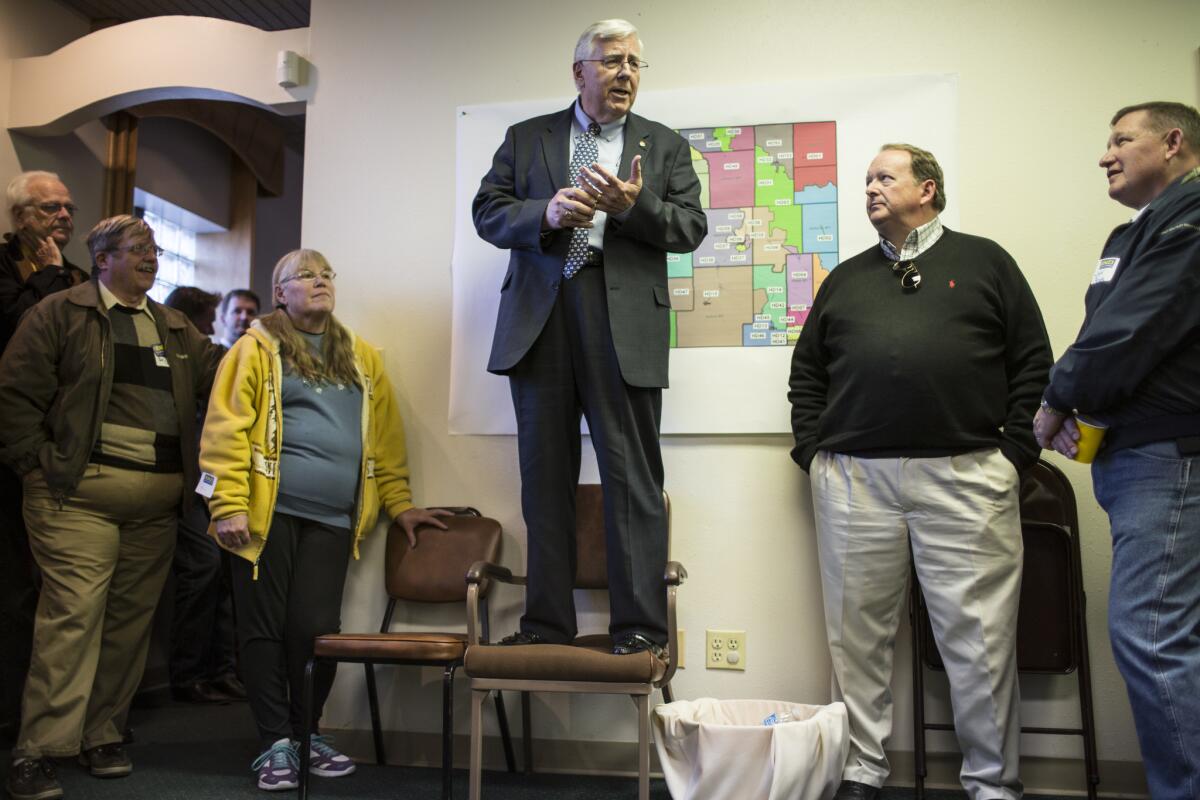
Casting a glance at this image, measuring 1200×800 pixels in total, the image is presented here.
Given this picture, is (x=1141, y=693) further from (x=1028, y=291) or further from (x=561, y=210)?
(x=561, y=210)

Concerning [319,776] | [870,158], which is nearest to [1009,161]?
[870,158]

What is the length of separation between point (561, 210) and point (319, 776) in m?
1.90

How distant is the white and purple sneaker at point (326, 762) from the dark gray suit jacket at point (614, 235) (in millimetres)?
1339

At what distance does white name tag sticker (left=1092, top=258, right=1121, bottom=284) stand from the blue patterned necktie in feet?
4.27

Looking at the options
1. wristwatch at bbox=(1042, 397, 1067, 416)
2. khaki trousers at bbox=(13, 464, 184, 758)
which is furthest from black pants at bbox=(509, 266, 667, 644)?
khaki trousers at bbox=(13, 464, 184, 758)

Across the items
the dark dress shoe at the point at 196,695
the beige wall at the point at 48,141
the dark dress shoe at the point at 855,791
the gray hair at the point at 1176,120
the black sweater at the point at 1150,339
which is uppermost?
the beige wall at the point at 48,141

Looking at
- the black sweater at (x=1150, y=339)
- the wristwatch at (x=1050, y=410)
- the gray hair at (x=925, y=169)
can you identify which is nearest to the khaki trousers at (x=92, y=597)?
the gray hair at (x=925, y=169)

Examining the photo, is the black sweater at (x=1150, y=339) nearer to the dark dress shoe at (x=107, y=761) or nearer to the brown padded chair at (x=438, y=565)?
the brown padded chair at (x=438, y=565)

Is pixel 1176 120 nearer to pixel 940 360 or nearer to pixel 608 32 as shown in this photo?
pixel 940 360

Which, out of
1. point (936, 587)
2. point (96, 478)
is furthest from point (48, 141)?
point (936, 587)

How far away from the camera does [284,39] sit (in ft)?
12.7

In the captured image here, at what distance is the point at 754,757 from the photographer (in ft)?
8.48

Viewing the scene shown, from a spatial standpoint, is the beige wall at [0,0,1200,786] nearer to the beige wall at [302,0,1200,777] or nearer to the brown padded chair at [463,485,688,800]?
the beige wall at [302,0,1200,777]

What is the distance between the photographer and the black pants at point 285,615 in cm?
308
